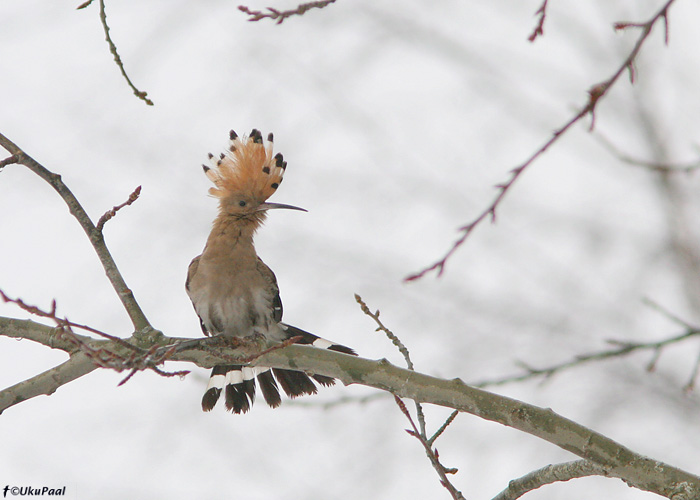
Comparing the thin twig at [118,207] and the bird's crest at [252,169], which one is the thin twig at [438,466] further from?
the bird's crest at [252,169]

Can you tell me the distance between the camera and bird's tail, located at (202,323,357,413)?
3824 mm

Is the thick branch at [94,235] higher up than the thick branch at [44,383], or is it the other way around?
the thick branch at [94,235]

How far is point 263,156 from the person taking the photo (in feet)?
14.0

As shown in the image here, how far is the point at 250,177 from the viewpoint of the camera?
13.9ft

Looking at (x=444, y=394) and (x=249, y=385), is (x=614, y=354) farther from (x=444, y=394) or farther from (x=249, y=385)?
(x=249, y=385)

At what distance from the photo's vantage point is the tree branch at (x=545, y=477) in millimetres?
2467

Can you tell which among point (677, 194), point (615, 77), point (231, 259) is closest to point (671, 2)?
point (615, 77)

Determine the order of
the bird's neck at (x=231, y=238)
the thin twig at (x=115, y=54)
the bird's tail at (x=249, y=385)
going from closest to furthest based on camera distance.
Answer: the thin twig at (x=115, y=54), the bird's tail at (x=249, y=385), the bird's neck at (x=231, y=238)

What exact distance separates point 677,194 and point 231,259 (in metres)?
3.55

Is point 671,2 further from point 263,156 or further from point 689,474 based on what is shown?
point 263,156

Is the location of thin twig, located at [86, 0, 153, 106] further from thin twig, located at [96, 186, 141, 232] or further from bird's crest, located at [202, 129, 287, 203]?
bird's crest, located at [202, 129, 287, 203]

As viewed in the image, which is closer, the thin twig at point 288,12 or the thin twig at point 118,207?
the thin twig at point 288,12

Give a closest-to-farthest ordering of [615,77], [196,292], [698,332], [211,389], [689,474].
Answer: [615,77] → [698,332] → [689,474] → [211,389] → [196,292]

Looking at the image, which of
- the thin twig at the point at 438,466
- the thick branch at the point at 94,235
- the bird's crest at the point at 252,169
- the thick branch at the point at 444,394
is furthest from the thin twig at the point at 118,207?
the bird's crest at the point at 252,169
